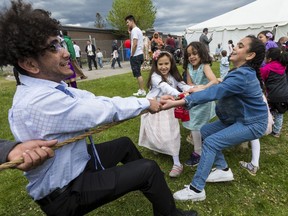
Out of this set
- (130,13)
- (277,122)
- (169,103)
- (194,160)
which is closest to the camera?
(169,103)

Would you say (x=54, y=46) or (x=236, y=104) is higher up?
(x=54, y=46)

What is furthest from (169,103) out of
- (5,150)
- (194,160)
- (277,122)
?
(277,122)

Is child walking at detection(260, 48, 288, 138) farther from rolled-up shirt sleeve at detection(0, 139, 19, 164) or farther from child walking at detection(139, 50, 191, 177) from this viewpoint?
rolled-up shirt sleeve at detection(0, 139, 19, 164)

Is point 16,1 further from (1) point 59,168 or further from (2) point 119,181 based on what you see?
(2) point 119,181

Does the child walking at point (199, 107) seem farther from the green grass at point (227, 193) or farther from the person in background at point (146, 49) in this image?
the person in background at point (146, 49)

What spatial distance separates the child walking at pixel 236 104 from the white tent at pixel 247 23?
16443 millimetres

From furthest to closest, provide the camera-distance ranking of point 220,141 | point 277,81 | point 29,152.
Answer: point 277,81, point 220,141, point 29,152

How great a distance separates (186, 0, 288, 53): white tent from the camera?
Answer: 16719mm

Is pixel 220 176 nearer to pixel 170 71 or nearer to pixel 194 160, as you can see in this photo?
pixel 194 160

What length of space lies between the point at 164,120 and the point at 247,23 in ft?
57.1

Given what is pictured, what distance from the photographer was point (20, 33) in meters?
1.64

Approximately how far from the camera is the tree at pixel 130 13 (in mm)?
40219

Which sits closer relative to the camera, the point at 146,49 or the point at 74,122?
the point at 74,122

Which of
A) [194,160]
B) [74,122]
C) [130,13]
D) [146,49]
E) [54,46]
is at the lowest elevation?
[194,160]
